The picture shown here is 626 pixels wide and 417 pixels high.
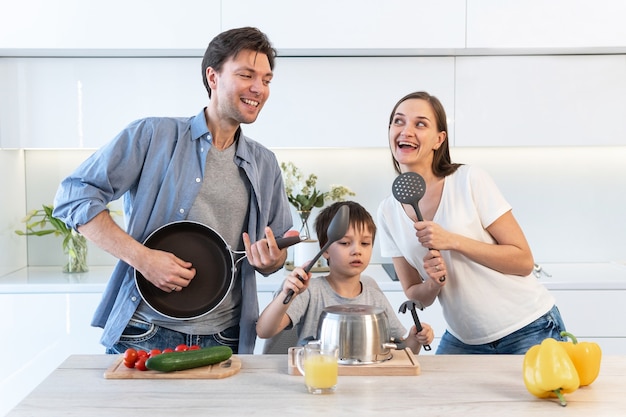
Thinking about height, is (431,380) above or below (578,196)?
below

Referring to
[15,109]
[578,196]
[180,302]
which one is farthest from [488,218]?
[15,109]

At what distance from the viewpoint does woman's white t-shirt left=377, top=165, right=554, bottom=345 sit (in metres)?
2.12

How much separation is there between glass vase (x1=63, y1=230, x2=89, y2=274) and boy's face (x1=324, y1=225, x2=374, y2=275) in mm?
1696

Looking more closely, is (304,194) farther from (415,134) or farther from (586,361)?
(586,361)

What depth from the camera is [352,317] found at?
1.82m

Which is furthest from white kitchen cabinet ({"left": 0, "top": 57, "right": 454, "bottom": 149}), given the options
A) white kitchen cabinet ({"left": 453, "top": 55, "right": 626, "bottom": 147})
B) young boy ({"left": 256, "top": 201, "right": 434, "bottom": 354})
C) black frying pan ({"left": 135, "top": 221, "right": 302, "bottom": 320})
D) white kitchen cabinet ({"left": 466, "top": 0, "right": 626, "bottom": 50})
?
black frying pan ({"left": 135, "top": 221, "right": 302, "bottom": 320})

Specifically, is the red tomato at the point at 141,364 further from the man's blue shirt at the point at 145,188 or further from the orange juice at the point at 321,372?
the orange juice at the point at 321,372

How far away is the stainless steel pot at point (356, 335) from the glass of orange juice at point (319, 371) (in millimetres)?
152

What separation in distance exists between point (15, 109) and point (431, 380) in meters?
2.49

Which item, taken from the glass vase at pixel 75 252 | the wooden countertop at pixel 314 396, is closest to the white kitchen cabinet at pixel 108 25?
the glass vase at pixel 75 252

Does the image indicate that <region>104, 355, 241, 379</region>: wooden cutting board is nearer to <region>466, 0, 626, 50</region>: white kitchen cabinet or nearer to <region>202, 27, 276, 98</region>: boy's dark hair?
<region>202, 27, 276, 98</region>: boy's dark hair

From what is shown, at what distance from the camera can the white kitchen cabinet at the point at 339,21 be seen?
10.8 feet

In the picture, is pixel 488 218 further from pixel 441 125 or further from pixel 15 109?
pixel 15 109

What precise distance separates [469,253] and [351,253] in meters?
0.39
